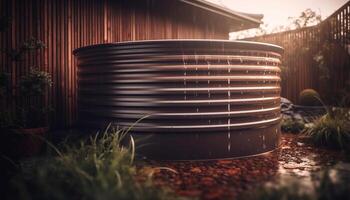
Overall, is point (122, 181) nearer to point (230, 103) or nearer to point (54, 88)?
point (230, 103)

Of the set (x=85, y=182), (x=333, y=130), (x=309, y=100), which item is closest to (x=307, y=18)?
(x=309, y=100)

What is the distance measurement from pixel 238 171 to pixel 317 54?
7.03 m

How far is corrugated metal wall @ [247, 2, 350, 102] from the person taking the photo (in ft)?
26.9

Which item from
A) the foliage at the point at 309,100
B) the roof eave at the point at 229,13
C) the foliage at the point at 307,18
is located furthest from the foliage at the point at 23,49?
the foliage at the point at 307,18

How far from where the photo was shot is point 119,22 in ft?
20.0

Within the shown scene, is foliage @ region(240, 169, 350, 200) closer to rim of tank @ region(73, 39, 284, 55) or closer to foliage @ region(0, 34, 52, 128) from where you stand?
rim of tank @ region(73, 39, 284, 55)

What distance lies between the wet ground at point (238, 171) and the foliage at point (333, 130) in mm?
268

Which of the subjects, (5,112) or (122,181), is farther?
(5,112)

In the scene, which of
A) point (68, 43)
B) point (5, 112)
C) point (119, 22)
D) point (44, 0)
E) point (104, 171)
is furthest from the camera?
point (119, 22)

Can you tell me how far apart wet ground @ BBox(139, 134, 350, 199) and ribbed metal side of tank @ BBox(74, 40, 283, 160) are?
9.2 inches

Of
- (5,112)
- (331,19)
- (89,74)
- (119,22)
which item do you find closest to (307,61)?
(331,19)

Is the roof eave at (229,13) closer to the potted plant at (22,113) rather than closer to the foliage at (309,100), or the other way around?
the foliage at (309,100)

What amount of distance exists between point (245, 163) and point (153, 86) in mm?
1353

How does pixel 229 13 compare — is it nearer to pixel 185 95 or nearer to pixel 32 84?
pixel 185 95
